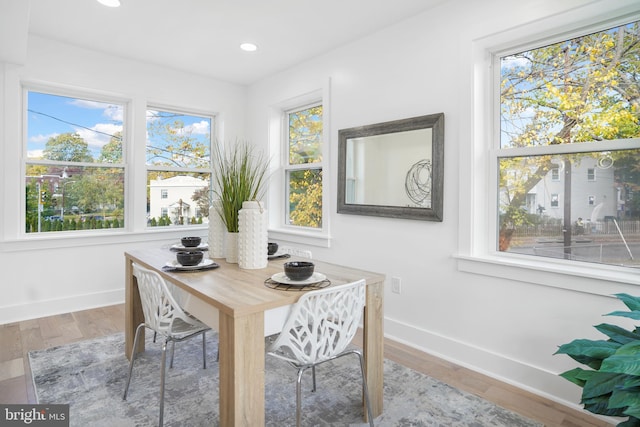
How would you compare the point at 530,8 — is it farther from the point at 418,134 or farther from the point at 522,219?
the point at 522,219

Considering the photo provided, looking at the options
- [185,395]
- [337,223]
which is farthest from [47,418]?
[337,223]

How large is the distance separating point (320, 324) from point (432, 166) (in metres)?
1.60

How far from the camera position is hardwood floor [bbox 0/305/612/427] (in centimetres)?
201

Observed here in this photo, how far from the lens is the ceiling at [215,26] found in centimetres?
275

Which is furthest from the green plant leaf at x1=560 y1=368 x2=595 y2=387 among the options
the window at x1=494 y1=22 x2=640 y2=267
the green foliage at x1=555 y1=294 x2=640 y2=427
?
the window at x1=494 y1=22 x2=640 y2=267

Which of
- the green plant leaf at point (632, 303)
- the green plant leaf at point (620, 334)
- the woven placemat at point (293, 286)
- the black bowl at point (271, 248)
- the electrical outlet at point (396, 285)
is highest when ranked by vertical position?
the black bowl at point (271, 248)

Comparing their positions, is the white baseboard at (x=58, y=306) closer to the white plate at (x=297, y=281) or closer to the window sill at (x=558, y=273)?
the white plate at (x=297, y=281)

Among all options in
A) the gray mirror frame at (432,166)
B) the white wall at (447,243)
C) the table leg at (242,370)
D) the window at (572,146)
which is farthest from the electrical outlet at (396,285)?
the table leg at (242,370)

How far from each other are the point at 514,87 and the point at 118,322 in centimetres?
362

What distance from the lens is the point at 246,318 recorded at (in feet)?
4.58

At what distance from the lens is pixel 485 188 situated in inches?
99.5

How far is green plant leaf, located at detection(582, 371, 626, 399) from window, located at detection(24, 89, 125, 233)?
4.06 meters

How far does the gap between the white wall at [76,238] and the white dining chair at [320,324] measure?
2837mm

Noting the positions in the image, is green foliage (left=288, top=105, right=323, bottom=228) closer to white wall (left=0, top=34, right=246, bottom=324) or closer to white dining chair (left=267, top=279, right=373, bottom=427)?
white wall (left=0, top=34, right=246, bottom=324)
